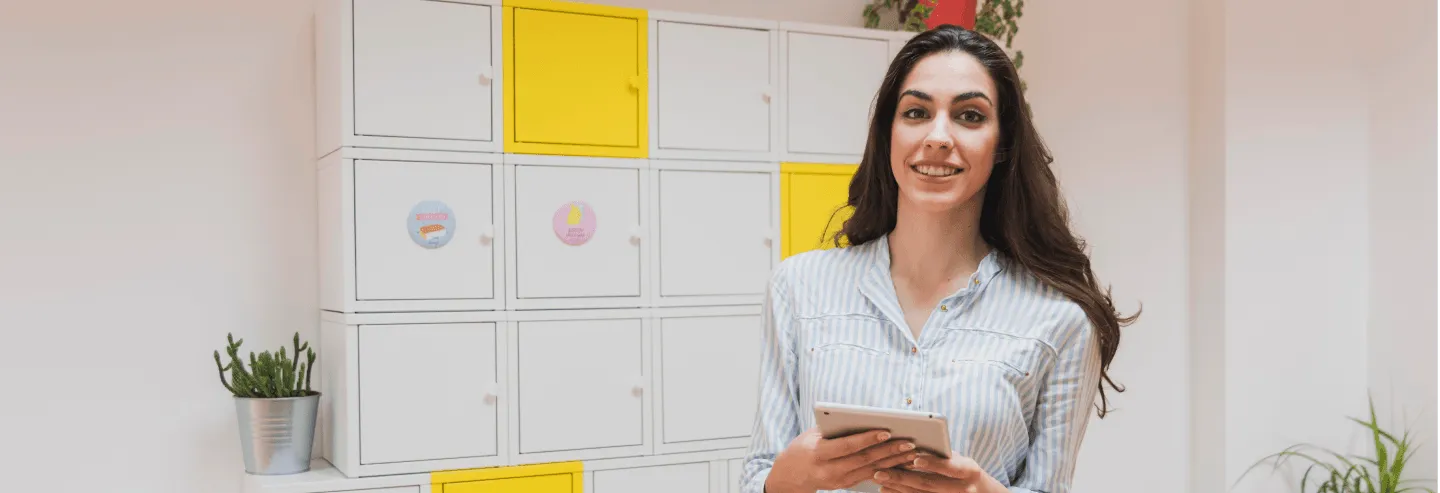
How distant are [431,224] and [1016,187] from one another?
178 centimetres

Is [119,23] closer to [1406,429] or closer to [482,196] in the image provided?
[482,196]

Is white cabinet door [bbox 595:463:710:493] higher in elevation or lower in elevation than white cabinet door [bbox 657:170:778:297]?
lower

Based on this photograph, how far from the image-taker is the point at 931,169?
5.10 feet

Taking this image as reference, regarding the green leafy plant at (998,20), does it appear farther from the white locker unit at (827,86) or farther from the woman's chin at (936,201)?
the woman's chin at (936,201)

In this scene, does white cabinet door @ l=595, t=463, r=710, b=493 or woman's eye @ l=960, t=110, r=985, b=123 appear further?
white cabinet door @ l=595, t=463, r=710, b=493

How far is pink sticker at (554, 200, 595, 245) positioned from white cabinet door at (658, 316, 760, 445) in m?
0.33

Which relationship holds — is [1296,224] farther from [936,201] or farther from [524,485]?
[936,201]

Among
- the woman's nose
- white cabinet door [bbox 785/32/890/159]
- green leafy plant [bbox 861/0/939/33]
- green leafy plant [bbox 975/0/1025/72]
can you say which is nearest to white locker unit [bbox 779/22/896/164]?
white cabinet door [bbox 785/32/890/159]

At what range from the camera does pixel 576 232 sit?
314cm

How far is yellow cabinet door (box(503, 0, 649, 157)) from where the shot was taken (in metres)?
3.08

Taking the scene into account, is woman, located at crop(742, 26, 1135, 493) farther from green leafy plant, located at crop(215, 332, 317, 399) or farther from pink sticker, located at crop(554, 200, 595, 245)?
green leafy plant, located at crop(215, 332, 317, 399)

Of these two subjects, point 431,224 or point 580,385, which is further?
point 580,385

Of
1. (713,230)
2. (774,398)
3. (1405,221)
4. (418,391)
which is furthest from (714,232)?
(1405,221)

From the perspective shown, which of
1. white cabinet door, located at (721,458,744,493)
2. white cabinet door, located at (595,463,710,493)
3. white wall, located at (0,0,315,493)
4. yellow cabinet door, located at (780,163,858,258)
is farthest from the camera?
yellow cabinet door, located at (780,163,858,258)
